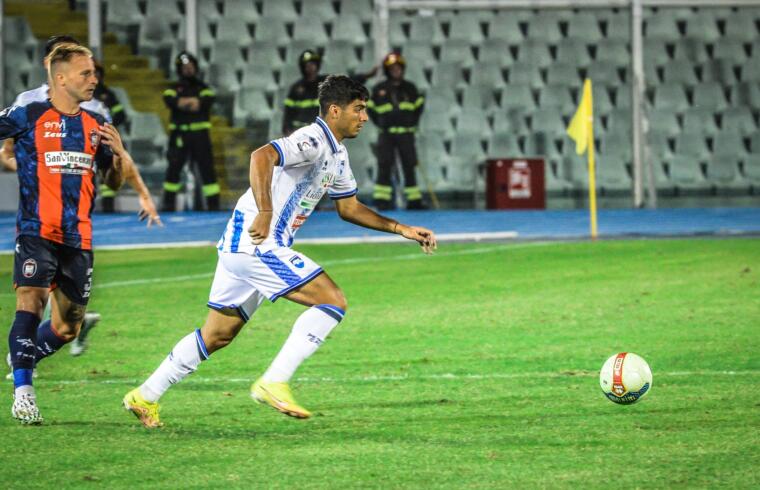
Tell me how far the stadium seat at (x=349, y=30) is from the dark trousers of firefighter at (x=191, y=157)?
364 centimetres

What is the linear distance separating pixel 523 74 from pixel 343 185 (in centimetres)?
1926

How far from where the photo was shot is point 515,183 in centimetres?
2516

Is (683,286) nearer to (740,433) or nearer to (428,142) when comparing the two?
(740,433)

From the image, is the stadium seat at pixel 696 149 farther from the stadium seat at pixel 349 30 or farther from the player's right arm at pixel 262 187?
the player's right arm at pixel 262 187

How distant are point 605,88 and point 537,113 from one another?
4.41 feet

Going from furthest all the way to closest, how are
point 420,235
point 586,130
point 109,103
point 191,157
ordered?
point 191,157
point 109,103
point 586,130
point 420,235

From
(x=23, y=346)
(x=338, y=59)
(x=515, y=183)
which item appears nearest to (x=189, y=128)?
(x=338, y=59)

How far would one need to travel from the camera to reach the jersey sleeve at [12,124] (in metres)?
7.32

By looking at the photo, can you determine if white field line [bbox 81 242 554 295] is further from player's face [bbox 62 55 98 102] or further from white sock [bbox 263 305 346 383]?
white sock [bbox 263 305 346 383]

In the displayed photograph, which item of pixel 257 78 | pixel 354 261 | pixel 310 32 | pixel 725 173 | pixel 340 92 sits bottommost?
pixel 354 261

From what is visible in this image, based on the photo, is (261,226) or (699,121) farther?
(699,121)

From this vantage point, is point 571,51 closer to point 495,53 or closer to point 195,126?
point 495,53

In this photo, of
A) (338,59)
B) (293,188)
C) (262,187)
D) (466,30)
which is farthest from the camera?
(466,30)

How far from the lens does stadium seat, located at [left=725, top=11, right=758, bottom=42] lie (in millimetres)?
26438
